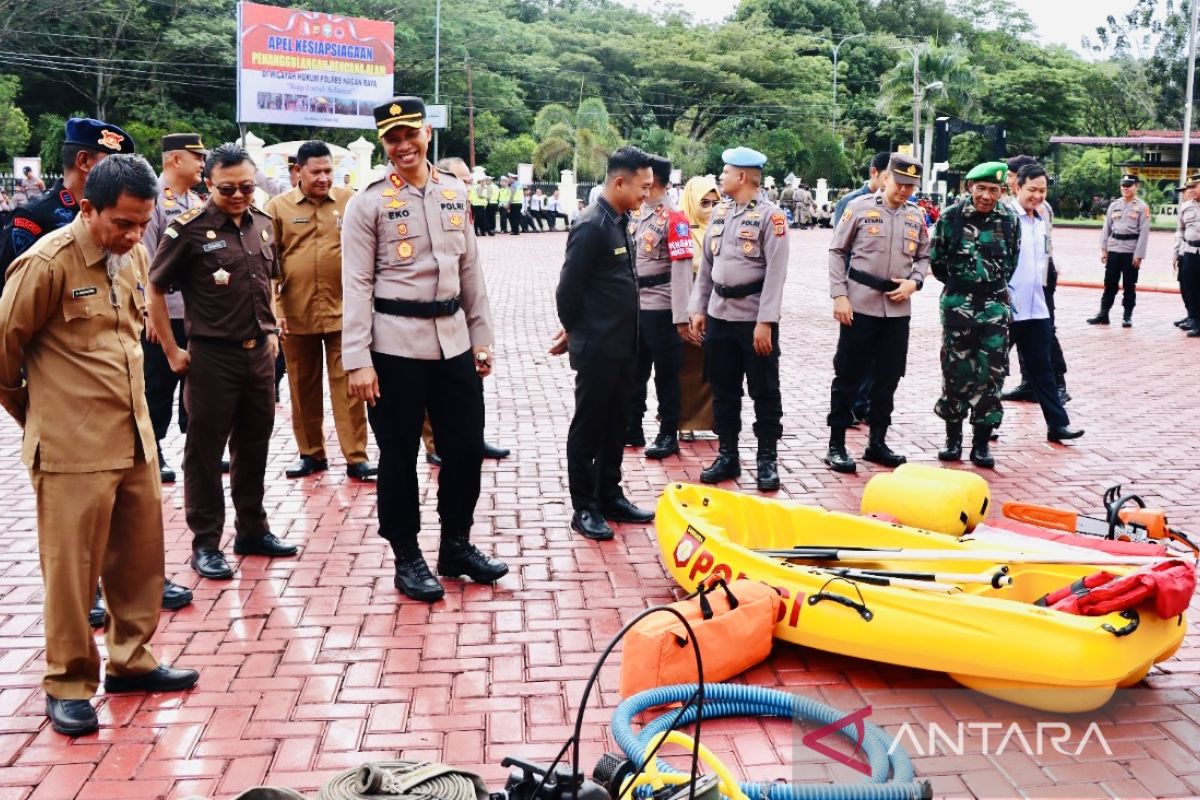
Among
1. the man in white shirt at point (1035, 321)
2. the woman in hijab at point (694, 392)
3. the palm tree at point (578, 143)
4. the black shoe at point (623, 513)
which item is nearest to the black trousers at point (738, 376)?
the woman in hijab at point (694, 392)

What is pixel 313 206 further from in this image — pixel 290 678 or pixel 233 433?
pixel 290 678

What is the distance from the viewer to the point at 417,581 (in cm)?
511

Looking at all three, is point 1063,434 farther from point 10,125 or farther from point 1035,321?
point 10,125

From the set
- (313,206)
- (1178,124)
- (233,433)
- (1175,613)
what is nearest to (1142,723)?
(1175,613)

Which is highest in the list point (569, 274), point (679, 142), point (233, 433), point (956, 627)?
point (679, 142)

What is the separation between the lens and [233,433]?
557 cm

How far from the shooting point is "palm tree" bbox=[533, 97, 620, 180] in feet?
145

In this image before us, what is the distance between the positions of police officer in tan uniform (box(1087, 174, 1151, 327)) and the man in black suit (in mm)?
9677

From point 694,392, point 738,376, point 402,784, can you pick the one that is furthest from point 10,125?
point 402,784

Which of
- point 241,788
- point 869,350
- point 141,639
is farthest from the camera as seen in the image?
point 869,350

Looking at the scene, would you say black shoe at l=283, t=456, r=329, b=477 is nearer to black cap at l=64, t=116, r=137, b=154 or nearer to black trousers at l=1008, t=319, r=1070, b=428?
black cap at l=64, t=116, r=137, b=154

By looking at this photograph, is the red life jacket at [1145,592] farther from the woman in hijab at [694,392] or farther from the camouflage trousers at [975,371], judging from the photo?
the woman in hijab at [694,392]

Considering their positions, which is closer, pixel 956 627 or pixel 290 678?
pixel 956 627

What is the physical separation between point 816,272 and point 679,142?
31.4 m
